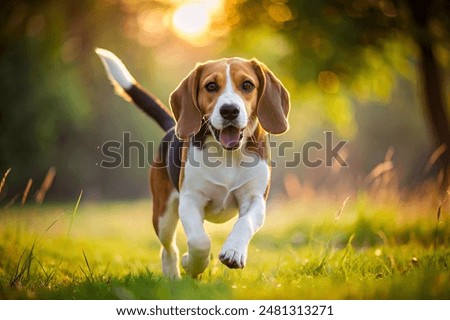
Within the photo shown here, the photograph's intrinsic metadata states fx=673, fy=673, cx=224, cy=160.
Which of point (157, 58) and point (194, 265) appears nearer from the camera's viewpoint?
point (194, 265)

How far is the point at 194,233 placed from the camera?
4.17m

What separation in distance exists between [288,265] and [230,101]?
1.61 m

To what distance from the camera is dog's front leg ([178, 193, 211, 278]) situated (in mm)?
4168

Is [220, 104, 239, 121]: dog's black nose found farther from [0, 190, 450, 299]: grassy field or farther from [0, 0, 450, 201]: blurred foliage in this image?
[0, 0, 450, 201]: blurred foliage

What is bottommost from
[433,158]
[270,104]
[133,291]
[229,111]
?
[433,158]

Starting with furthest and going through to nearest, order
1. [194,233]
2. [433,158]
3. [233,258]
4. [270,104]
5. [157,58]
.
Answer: [157,58] < [433,158] < [270,104] < [194,233] < [233,258]

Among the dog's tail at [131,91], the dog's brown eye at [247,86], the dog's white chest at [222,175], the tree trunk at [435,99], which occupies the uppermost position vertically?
the dog's brown eye at [247,86]

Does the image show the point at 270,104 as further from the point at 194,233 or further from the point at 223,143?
the point at 194,233

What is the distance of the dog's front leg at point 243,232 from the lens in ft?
12.5

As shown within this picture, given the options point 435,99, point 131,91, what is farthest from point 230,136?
point 435,99

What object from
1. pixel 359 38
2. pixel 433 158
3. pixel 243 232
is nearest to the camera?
pixel 243 232

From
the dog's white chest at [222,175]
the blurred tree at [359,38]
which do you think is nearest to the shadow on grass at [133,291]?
the dog's white chest at [222,175]

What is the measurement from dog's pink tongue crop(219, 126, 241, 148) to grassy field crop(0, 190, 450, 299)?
0.90 meters

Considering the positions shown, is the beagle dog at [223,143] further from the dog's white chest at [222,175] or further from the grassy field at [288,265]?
the grassy field at [288,265]
